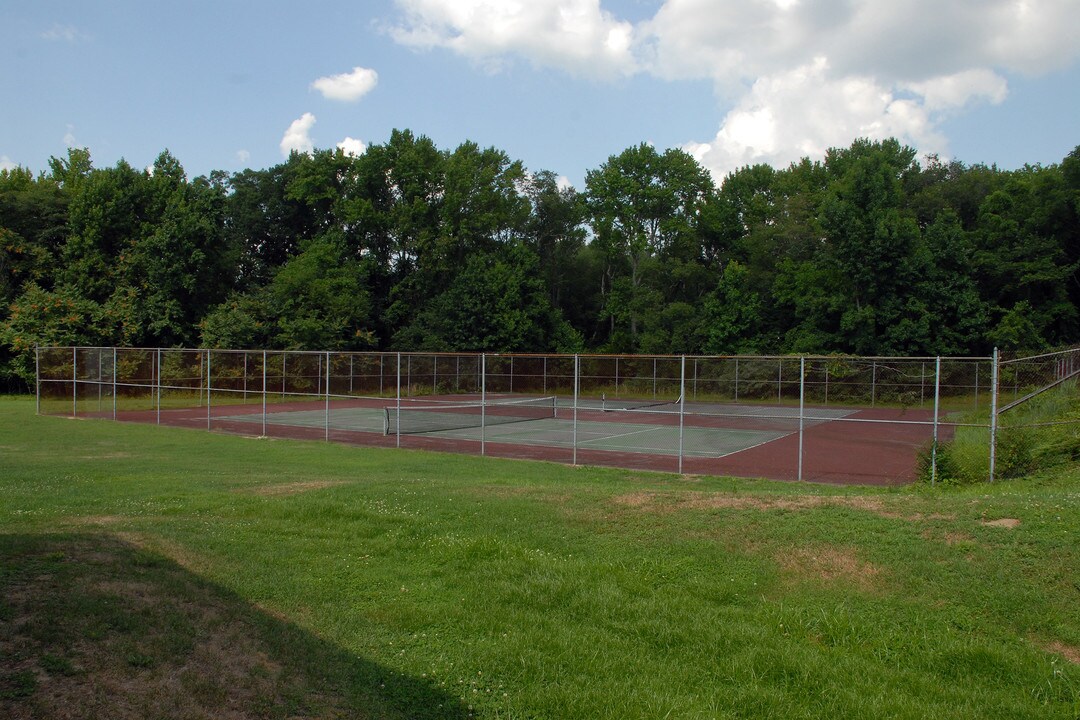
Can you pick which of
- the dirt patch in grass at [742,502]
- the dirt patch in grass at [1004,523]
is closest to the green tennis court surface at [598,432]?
the dirt patch in grass at [742,502]

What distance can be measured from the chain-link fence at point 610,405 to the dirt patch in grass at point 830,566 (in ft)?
25.0

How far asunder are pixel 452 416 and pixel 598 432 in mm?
7815

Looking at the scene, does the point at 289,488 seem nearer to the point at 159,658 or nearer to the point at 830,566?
the point at 159,658

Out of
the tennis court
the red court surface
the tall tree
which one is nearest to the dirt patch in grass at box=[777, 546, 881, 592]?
the red court surface

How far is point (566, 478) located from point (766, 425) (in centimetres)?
1679

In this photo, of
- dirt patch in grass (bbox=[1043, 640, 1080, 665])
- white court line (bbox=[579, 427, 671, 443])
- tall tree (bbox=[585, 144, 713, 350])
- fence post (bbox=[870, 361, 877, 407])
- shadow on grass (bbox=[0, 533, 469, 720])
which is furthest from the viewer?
tall tree (bbox=[585, 144, 713, 350])

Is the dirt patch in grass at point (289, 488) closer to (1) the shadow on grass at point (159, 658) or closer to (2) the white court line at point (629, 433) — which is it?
(1) the shadow on grass at point (159, 658)

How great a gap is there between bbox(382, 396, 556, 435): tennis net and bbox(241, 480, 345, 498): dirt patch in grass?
34.4 ft

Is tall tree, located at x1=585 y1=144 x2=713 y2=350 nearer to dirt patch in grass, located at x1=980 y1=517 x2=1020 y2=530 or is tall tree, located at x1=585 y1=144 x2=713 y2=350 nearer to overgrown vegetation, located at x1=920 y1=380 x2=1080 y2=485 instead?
overgrown vegetation, located at x1=920 y1=380 x2=1080 y2=485

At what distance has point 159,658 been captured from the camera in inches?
171

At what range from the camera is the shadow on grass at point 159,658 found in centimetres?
384

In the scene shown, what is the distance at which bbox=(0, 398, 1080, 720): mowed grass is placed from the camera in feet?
14.4

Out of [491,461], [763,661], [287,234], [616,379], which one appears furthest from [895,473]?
A: [287,234]

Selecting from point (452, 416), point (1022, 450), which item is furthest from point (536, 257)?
point (1022, 450)
